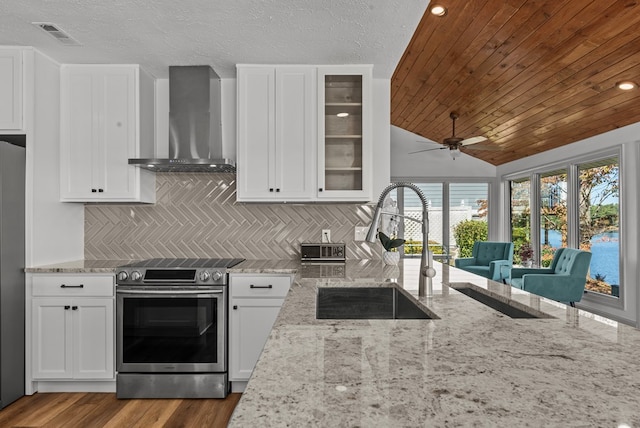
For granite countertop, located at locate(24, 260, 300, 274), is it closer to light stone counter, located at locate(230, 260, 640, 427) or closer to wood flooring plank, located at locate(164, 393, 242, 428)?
wood flooring plank, located at locate(164, 393, 242, 428)

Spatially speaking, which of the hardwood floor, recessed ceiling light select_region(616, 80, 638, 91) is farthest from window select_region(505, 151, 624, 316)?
the hardwood floor

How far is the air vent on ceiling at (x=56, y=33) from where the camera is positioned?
257cm

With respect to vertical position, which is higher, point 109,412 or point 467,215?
point 467,215

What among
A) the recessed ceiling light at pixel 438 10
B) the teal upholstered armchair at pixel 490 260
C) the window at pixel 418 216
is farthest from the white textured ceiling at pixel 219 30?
the window at pixel 418 216

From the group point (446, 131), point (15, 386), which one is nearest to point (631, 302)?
point (446, 131)

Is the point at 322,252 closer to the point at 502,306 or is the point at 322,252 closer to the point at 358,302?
the point at 358,302

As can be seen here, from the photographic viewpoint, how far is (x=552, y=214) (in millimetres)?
6594

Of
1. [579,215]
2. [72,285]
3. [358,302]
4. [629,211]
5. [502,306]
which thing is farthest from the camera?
[579,215]

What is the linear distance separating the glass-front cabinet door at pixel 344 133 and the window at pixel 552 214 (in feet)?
14.3

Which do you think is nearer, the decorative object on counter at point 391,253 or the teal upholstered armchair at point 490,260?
the decorative object on counter at point 391,253

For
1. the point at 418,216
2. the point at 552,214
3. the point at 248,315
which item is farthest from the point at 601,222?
the point at 248,315

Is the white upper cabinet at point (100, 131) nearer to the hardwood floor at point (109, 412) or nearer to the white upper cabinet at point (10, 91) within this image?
the white upper cabinet at point (10, 91)

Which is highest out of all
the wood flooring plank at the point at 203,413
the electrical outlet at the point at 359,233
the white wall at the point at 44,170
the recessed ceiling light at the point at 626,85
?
the recessed ceiling light at the point at 626,85

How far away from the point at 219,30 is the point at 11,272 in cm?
205
